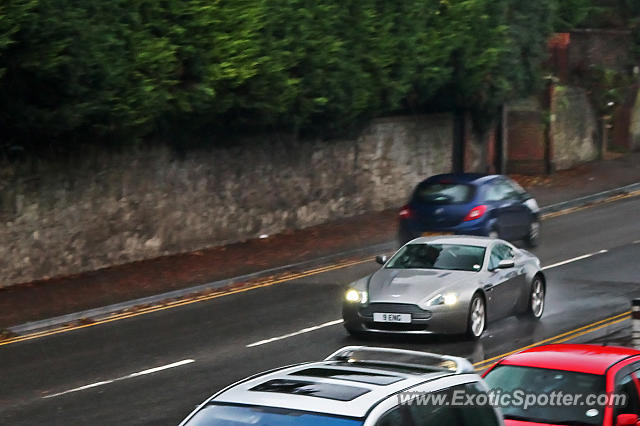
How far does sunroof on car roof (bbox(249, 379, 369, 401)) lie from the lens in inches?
274

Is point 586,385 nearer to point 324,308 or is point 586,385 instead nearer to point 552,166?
point 324,308

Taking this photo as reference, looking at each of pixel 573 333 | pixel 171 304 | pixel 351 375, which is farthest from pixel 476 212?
pixel 351 375

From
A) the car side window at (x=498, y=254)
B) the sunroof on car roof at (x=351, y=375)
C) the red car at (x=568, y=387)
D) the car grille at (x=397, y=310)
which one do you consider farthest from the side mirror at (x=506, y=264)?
the sunroof on car roof at (x=351, y=375)

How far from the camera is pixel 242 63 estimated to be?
77.3 feet

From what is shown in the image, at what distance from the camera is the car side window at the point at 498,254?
17.3 meters

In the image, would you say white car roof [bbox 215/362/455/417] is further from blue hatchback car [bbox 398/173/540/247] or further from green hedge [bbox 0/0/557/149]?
blue hatchback car [bbox 398/173/540/247]

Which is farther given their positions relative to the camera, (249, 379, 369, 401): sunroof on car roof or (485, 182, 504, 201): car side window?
(485, 182, 504, 201): car side window

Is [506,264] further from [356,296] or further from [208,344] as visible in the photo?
[208,344]

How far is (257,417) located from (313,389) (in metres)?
0.41

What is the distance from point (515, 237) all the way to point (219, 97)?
6.87 m

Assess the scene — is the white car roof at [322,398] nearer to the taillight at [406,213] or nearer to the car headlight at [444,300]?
the car headlight at [444,300]

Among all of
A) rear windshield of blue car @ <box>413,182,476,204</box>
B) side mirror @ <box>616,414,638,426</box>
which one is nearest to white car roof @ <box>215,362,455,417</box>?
side mirror @ <box>616,414,638,426</box>

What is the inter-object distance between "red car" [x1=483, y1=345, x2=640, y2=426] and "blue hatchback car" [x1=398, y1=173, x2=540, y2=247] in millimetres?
12965

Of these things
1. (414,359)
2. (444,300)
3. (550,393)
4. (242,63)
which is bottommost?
(444,300)
